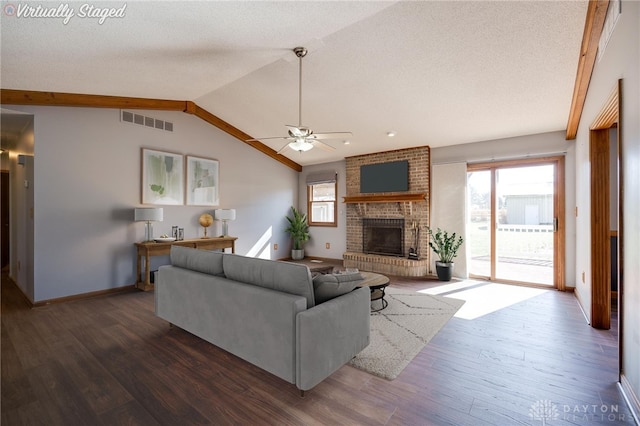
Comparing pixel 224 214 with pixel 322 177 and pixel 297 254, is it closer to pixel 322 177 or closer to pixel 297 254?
pixel 297 254

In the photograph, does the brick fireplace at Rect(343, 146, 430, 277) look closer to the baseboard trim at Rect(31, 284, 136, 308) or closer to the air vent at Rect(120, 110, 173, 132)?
the air vent at Rect(120, 110, 173, 132)

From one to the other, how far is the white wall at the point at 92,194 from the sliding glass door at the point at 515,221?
5366 mm

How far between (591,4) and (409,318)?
3297 mm

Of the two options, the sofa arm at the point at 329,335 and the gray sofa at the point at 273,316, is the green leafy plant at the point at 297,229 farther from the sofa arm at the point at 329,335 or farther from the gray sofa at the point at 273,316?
the sofa arm at the point at 329,335

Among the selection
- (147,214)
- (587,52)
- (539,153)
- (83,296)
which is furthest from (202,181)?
(539,153)

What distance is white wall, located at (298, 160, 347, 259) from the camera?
7176 mm

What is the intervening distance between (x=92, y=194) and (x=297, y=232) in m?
4.31

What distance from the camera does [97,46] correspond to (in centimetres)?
270

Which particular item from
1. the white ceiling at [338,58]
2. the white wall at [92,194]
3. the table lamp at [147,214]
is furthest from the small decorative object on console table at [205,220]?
the white ceiling at [338,58]

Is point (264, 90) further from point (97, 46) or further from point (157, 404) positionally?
point (157, 404)

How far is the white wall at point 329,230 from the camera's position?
7.18 metres

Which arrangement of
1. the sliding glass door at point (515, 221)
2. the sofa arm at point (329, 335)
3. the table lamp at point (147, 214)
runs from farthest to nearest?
the sliding glass door at point (515, 221) → the table lamp at point (147, 214) → the sofa arm at point (329, 335)

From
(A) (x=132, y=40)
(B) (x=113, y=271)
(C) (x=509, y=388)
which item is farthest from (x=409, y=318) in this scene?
(B) (x=113, y=271)

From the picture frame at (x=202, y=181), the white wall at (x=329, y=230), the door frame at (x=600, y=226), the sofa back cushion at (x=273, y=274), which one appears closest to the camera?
the sofa back cushion at (x=273, y=274)
